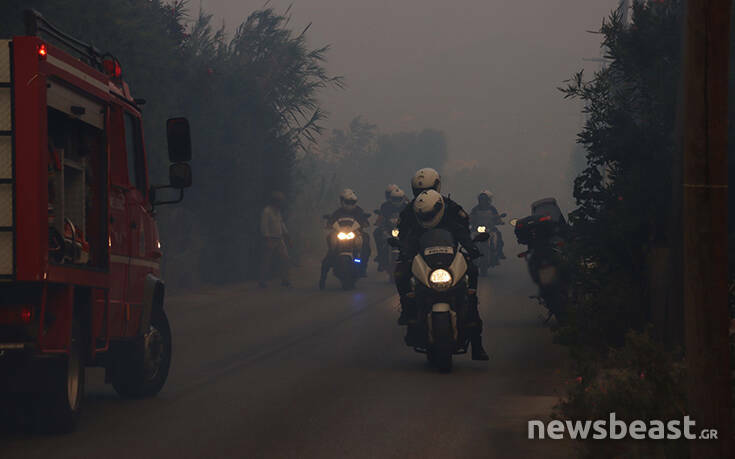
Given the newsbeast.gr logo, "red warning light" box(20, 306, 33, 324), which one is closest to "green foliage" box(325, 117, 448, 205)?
the newsbeast.gr logo

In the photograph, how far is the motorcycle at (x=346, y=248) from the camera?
80.2 feet

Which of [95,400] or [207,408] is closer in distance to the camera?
[207,408]

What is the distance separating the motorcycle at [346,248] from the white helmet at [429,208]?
11.2 m

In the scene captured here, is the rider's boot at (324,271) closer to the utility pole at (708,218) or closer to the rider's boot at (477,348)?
the rider's boot at (477,348)

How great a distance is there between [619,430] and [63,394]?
416 centimetres

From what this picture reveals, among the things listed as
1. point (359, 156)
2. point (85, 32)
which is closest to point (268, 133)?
point (85, 32)

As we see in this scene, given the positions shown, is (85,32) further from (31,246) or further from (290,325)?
(31,246)

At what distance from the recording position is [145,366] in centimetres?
1105

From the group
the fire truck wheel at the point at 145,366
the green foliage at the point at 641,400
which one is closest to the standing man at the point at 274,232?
the fire truck wheel at the point at 145,366

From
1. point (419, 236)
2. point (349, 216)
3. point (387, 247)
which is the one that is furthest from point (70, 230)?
point (387, 247)

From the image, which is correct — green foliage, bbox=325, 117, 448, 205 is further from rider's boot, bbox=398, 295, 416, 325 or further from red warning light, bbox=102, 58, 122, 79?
red warning light, bbox=102, 58, 122, 79

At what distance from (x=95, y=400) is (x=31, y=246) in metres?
3.53

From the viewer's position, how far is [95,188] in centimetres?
955

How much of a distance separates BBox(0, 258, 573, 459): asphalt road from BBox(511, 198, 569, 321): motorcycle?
63 cm
